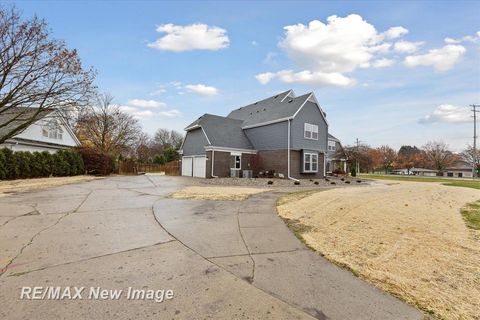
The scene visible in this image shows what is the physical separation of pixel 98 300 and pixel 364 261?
3.84 metres

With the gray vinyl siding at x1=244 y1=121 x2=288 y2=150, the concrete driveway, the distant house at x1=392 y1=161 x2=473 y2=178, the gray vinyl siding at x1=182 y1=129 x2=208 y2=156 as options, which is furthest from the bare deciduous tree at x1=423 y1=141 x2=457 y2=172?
the concrete driveway

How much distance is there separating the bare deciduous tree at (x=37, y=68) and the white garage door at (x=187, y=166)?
1167cm

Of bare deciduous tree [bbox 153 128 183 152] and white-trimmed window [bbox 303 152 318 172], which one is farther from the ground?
bare deciduous tree [bbox 153 128 183 152]

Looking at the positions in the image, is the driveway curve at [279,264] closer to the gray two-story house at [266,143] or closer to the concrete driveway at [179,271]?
the concrete driveway at [179,271]

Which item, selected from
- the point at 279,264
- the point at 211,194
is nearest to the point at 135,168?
the point at 211,194

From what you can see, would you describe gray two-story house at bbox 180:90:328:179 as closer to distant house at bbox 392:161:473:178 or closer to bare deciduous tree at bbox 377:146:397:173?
bare deciduous tree at bbox 377:146:397:173

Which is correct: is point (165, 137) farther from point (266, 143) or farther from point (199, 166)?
point (266, 143)

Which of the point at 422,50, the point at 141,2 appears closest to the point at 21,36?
the point at 141,2

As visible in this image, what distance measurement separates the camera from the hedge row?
18.5m

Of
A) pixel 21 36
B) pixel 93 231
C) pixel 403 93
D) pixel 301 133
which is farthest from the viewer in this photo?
pixel 301 133

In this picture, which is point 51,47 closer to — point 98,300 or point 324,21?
point 324,21

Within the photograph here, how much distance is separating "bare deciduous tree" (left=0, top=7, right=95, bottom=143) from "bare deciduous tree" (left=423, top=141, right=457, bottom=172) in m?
85.2

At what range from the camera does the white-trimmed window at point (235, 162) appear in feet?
80.7

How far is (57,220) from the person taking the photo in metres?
6.33
